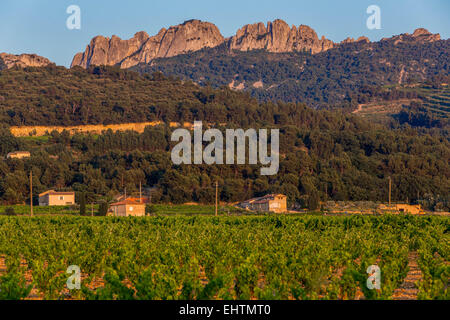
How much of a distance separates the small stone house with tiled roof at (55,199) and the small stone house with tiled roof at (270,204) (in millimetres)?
17152

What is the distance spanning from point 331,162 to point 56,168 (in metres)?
33.1

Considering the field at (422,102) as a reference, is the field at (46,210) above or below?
below

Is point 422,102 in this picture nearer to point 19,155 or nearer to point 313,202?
point 313,202

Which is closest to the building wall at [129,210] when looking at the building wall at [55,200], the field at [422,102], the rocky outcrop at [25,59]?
the building wall at [55,200]

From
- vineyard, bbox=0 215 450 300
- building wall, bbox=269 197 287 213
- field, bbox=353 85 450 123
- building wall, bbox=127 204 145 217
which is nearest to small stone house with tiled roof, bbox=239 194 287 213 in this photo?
building wall, bbox=269 197 287 213

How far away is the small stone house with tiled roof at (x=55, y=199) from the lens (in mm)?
60719

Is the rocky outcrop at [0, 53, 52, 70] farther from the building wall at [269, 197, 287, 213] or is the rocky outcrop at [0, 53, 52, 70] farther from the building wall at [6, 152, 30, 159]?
the building wall at [269, 197, 287, 213]

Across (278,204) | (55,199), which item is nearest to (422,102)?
(278,204)

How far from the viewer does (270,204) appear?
195ft

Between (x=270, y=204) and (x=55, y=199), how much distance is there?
2072 cm

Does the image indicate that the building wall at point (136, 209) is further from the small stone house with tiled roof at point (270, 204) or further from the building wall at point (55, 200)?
the small stone house with tiled roof at point (270, 204)
